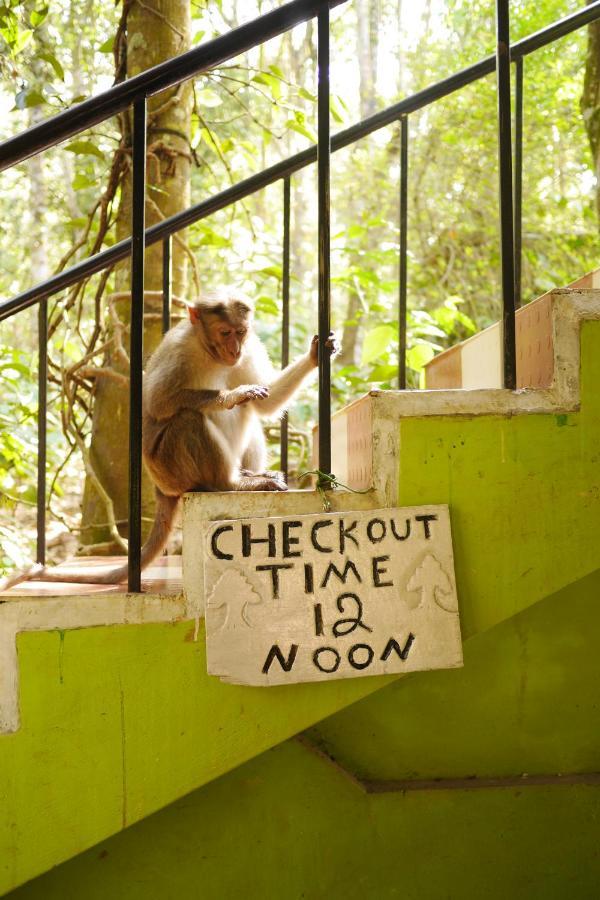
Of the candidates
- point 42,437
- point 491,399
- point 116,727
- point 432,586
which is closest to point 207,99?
point 42,437

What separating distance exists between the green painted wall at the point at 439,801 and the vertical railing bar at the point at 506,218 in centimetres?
80

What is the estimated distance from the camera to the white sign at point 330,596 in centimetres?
173

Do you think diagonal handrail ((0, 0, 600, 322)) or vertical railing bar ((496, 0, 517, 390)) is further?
diagonal handrail ((0, 0, 600, 322))

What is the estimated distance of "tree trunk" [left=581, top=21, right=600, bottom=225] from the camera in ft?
11.4

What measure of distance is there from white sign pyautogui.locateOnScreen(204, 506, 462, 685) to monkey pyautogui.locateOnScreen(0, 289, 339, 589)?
550 mm

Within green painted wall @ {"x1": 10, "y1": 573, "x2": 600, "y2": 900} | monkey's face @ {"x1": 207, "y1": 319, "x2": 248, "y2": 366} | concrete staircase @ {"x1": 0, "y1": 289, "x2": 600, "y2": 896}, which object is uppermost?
monkey's face @ {"x1": 207, "y1": 319, "x2": 248, "y2": 366}

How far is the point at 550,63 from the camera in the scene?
790 centimetres

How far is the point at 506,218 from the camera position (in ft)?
6.10

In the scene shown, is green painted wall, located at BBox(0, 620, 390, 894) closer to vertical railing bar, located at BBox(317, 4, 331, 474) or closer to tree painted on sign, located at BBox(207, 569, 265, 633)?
tree painted on sign, located at BBox(207, 569, 265, 633)

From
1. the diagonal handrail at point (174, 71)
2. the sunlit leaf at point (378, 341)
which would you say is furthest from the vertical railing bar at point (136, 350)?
the sunlit leaf at point (378, 341)

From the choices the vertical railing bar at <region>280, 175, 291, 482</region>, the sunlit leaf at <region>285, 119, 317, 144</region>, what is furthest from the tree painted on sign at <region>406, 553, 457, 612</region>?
the sunlit leaf at <region>285, 119, 317, 144</region>

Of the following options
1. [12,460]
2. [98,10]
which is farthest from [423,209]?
[12,460]

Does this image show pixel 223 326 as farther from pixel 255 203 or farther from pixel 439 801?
pixel 255 203

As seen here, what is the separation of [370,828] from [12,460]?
2.88 meters
